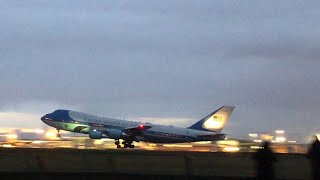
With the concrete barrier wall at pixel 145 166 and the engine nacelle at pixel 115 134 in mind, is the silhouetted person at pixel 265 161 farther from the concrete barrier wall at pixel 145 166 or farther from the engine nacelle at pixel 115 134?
the engine nacelle at pixel 115 134

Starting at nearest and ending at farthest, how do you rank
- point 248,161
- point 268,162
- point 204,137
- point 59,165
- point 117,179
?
1. point 268,162
2. point 117,179
3. point 59,165
4. point 248,161
5. point 204,137

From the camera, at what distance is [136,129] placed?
7481 centimetres

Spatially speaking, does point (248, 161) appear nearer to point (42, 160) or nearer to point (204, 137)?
point (42, 160)

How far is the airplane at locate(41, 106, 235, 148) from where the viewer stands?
7519cm

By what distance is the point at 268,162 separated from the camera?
17.7 m

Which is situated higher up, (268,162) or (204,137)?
(204,137)

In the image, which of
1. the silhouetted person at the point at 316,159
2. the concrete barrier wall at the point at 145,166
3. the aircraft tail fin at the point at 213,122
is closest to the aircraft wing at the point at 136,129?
the aircraft tail fin at the point at 213,122

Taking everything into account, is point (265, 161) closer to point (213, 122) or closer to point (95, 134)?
point (95, 134)

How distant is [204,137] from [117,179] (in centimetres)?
5597

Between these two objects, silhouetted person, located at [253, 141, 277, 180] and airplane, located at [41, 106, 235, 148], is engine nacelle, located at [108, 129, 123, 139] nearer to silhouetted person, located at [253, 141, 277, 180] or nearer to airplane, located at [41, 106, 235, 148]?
airplane, located at [41, 106, 235, 148]

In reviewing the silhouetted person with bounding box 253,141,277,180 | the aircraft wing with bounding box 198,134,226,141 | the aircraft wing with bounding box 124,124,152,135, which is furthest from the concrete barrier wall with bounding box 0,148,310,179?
the aircraft wing with bounding box 198,134,226,141

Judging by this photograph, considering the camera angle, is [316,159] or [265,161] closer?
[316,159]

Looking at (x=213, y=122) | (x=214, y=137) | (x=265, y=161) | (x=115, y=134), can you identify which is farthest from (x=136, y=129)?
(x=265, y=161)

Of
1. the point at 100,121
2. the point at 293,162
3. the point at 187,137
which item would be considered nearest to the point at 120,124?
the point at 100,121
